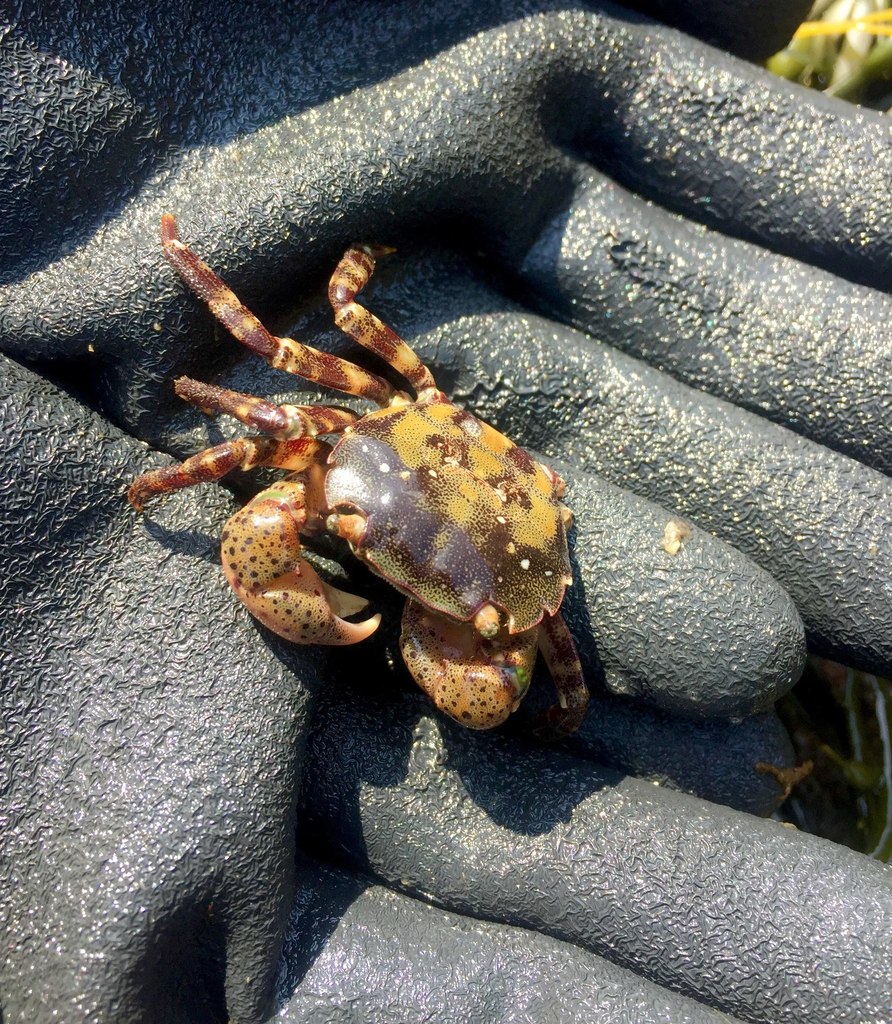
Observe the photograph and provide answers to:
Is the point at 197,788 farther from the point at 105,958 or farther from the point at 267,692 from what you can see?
the point at 105,958

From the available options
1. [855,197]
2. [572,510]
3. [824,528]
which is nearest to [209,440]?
[572,510]

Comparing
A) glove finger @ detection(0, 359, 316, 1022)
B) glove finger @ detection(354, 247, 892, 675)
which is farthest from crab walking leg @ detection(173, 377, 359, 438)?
glove finger @ detection(354, 247, 892, 675)

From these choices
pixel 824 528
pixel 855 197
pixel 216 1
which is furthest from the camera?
pixel 855 197

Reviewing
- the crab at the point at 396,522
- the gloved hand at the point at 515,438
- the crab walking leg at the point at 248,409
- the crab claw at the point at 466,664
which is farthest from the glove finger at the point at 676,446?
the crab claw at the point at 466,664

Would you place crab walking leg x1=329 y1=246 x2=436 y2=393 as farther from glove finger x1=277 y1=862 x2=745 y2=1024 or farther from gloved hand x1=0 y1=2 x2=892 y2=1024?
glove finger x1=277 y1=862 x2=745 y2=1024

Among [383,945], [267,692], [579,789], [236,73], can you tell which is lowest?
[383,945]

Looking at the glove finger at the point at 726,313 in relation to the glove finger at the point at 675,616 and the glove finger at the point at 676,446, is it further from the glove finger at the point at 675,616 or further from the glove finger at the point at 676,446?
the glove finger at the point at 675,616

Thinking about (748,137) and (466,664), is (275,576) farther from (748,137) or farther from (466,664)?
(748,137)

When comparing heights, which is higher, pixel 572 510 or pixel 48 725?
pixel 572 510
